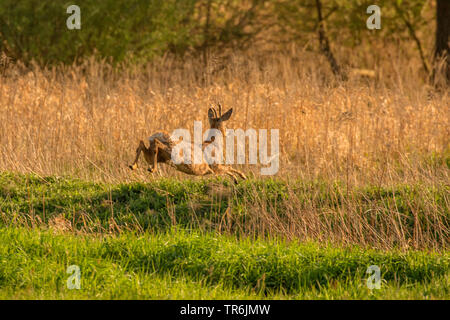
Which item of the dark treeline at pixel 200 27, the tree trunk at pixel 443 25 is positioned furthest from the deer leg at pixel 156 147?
the tree trunk at pixel 443 25

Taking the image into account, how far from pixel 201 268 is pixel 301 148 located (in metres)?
3.91

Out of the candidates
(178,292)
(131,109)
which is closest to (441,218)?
(178,292)

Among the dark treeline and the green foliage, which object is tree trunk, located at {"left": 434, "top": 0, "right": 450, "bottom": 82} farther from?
the green foliage

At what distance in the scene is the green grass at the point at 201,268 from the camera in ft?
15.1

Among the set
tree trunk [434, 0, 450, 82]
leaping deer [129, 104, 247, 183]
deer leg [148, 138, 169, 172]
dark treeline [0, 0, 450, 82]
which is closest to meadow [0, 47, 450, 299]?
leaping deer [129, 104, 247, 183]

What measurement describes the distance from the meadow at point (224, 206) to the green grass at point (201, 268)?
0.5 inches

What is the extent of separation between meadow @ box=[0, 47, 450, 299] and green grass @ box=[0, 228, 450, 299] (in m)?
0.01

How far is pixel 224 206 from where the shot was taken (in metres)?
6.66

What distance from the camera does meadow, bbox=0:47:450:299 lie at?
4945 mm

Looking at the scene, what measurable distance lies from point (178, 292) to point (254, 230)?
1522 millimetres

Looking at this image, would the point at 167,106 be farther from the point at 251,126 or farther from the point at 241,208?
the point at 241,208

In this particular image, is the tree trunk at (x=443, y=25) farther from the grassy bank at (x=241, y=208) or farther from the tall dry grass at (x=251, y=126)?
the grassy bank at (x=241, y=208)
